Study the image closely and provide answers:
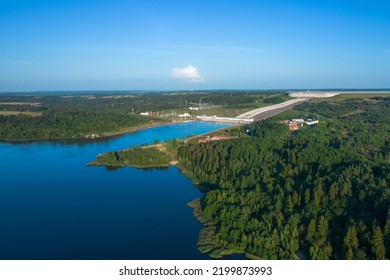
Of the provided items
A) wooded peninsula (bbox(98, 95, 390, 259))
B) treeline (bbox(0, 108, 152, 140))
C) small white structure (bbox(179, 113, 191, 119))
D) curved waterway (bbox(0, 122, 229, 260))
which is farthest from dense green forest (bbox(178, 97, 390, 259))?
small white structure (bbox(179, 113, 191, 119))

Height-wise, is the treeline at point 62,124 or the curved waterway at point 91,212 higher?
the treeline at point 62,124

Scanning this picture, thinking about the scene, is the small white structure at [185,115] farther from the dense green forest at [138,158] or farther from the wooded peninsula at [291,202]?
the wooded peninsula at [291,202]

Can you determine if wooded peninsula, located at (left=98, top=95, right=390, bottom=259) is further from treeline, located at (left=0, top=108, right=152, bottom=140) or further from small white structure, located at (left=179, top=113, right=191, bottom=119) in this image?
small white structure, located at (left=179, top=113, right=191, bottom=119)

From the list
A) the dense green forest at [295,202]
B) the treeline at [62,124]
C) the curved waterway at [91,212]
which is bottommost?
the curved waterway at [91,212]

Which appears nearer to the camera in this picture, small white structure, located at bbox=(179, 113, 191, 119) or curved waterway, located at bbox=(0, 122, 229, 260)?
curved waterway, located at bbox=(0, 122, 229, 260)

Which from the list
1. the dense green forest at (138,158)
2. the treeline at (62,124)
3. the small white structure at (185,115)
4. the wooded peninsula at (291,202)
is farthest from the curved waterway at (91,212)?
the small white structure at (185,115)

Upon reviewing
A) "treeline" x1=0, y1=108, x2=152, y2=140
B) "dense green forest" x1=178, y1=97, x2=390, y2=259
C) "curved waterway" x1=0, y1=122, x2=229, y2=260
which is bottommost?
"curved waterway" x1=0, y1=122, x2=229, y2=260

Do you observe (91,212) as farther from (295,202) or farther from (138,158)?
(138,158)

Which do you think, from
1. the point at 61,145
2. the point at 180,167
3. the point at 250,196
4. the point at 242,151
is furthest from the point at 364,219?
the point at 61,145
